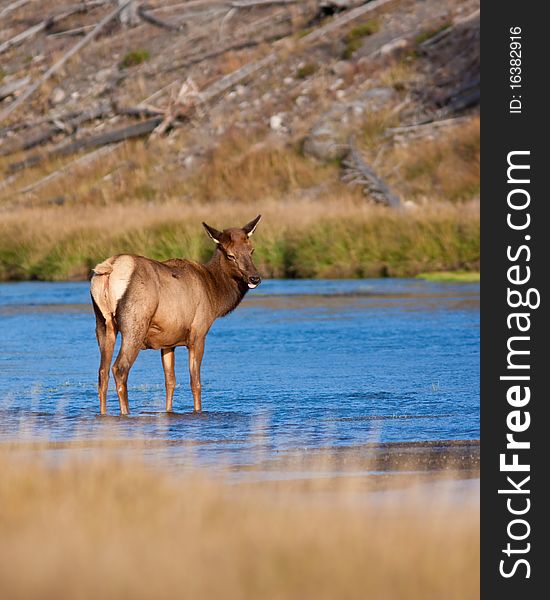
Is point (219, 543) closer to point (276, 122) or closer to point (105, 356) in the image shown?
point (105, 356)

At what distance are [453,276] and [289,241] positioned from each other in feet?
11.4

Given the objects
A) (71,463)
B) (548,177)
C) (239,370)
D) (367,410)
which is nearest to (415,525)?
(71,463)

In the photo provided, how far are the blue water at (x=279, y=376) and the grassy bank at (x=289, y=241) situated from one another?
3.34 meters

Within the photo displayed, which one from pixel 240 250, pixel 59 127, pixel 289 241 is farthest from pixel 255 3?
pixel 240 250

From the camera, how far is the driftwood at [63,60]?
48438 millimetres

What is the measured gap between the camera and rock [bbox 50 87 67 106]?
48469mm

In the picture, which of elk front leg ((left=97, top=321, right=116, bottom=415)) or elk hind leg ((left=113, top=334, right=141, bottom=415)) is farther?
elk front leg ((left=97, top=321, right=116, bottom=415))

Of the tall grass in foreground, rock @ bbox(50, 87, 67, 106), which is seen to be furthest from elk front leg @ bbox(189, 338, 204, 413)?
rock @ bbox(50, 87, 67, 106)

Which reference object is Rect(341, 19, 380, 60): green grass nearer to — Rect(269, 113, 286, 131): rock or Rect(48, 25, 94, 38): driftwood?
Rect(269, 113, 286, 131): rock

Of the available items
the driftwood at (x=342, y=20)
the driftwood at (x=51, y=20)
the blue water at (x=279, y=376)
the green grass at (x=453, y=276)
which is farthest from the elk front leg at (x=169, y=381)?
the driftwood at (x=51, y=20)

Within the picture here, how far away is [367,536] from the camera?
5.91 meters

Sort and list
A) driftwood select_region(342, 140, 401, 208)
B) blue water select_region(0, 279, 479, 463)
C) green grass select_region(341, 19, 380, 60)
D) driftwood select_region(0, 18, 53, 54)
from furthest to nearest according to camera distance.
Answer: driftwood select_region(0, 18, 53, 54)
green grass select_region(341, 19, 380, 60)
driftwood select_region(342, 140, 401, 208)
blue water select_region(0, 279, 479, 463)

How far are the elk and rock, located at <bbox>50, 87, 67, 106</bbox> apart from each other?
38205 millimetres

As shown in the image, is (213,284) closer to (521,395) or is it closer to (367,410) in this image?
(367,410)
